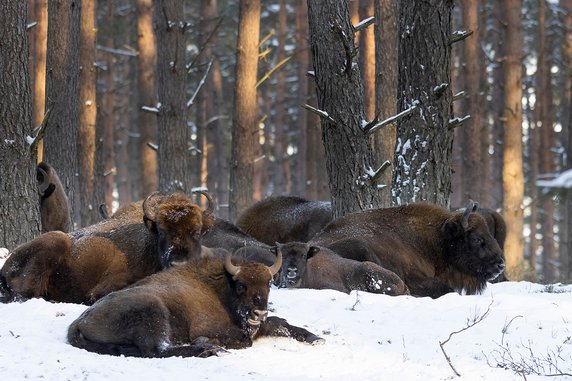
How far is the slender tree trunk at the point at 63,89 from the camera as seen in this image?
1616cm

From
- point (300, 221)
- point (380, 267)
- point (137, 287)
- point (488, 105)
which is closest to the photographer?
point (137, 287)

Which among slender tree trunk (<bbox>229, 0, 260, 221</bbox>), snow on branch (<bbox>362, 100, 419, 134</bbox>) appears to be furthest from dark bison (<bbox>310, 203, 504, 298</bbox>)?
slender tree trunk (<bbox>229, 0, 260, 221</bbox>)

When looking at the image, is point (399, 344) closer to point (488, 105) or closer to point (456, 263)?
point (456, 263)

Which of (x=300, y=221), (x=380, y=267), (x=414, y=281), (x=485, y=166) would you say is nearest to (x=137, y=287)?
(x=380, y=267)

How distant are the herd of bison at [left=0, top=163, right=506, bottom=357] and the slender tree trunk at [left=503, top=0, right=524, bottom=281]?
11592 mm

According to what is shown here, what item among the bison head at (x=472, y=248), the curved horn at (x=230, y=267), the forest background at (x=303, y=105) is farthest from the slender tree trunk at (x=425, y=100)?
the curved horn at (x=230, y=267)

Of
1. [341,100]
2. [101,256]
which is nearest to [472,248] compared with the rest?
[341,100]

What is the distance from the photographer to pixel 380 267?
33.2 ft

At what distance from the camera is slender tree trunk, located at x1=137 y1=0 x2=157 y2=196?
21.5 meters

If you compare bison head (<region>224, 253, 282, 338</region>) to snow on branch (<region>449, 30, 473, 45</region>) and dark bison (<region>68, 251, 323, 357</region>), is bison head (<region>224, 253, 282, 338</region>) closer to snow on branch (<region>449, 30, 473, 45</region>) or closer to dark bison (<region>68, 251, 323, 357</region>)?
dark bison (<region>68, 251, 323, 357</region>)

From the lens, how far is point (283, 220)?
51.9 feet

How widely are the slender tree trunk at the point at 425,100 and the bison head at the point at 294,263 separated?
296 cm

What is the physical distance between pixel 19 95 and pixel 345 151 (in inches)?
171

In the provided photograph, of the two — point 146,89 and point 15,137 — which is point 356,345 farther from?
point 146,89
